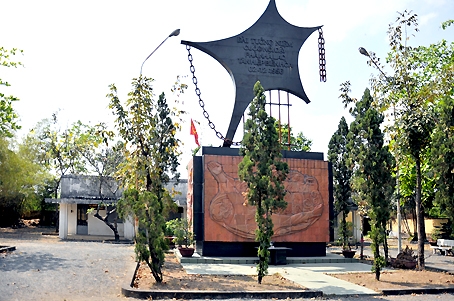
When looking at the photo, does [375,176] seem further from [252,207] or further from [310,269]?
[252,207]

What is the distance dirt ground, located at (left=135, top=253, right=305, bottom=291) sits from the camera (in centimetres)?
1003

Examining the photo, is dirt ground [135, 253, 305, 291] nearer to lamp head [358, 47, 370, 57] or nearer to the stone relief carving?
the stone relief carving

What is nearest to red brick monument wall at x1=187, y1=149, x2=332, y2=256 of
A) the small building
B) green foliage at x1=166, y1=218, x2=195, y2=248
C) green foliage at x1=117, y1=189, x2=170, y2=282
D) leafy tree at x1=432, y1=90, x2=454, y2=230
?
green foliage at x1=166, y1=218, x2=195, y2=248

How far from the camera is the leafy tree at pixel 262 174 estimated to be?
421 inches

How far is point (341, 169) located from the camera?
21.2 metres

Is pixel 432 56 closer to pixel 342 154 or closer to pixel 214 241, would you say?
pixel 342 154

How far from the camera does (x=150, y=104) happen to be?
41.0 ft

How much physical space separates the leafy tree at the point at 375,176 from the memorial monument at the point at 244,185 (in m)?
4.09

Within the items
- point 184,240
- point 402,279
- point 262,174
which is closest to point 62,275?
point 184,240

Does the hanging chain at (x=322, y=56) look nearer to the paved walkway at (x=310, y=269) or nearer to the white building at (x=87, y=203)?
the paved walkway at (x=310, y=269)

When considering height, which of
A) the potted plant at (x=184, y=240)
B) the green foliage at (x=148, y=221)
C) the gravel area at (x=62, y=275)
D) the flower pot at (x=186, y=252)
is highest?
the green foliage at (x=148, y=221)

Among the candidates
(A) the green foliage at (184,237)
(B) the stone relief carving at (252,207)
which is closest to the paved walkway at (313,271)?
(A) the green foliage at (184,237)

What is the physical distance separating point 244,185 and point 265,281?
4.93 m

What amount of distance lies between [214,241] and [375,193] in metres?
5.68
